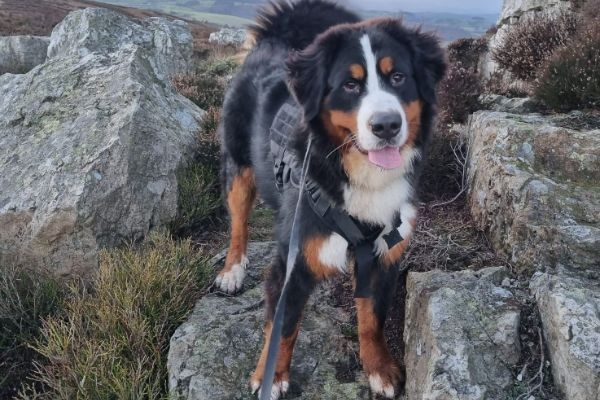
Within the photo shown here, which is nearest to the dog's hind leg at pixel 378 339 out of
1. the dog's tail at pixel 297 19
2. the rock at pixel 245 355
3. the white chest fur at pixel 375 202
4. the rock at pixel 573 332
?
the rock at pixel 245 355

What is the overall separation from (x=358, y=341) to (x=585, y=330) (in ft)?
4.73

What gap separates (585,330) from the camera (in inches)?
96.1

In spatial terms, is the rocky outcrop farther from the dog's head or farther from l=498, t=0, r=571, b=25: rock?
the dog's head

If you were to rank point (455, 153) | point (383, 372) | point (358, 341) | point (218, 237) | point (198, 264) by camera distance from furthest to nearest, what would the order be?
point (218, 237) < point (455, 153) < point (198, 264) < point (358, 341) < point (383, 372)

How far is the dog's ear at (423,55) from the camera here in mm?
2932

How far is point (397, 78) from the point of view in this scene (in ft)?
9.14

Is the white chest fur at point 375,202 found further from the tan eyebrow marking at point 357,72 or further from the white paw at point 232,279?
the white paw at point 232,279

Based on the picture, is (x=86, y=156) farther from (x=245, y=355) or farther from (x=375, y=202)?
(x=375, y=202)

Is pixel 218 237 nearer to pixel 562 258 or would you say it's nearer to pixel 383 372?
pixel 383 372

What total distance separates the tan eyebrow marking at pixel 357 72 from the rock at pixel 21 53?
17306 mm

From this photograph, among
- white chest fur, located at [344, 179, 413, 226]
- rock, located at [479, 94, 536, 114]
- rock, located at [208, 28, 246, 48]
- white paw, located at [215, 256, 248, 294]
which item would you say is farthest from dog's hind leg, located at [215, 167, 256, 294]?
rock, located at [208, 28, 246, 48]

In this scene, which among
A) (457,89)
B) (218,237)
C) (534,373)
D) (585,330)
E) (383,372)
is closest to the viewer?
(585,330)

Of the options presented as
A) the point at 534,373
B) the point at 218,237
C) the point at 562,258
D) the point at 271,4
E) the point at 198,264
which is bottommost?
the point at 218,237

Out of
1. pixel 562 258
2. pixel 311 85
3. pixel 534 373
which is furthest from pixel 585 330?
pixel 311 85
